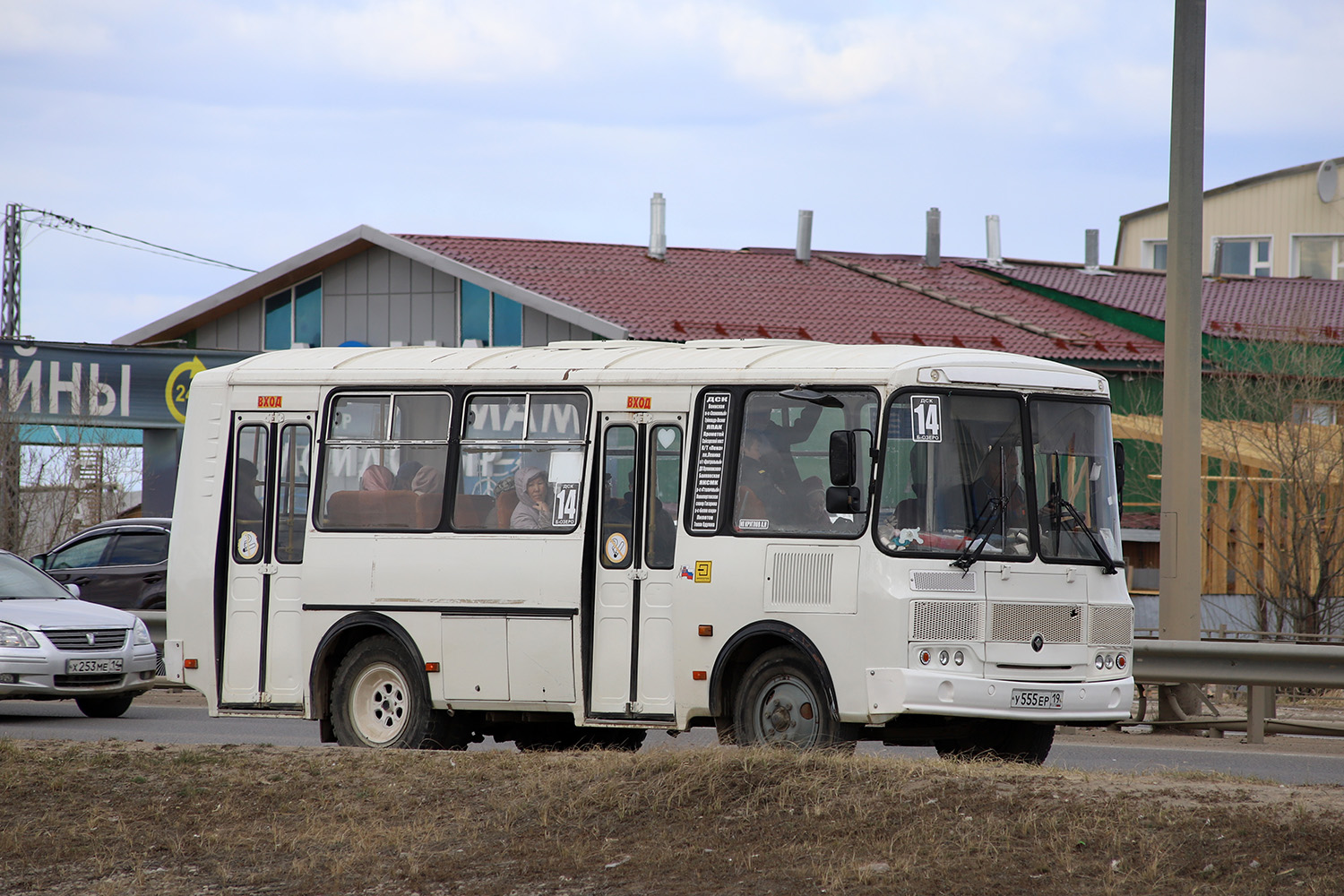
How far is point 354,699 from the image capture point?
12.7 m

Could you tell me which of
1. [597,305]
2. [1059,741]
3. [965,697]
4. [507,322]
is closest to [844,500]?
[965,697]

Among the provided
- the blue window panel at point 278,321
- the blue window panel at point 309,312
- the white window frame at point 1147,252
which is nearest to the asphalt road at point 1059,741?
the blue window panel at point 309,312

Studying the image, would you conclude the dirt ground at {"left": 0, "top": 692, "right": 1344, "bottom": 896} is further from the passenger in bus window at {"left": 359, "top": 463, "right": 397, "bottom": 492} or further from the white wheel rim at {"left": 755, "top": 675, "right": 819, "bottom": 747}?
the passenger in bus window at {"left": 359, "top": 463, "right": 397, "bottom": 492}

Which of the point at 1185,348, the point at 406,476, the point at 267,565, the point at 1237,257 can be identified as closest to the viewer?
the point at 406,476

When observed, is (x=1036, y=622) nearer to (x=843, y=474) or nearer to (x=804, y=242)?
(x=843, y=474)

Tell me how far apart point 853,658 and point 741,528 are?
1.15 m

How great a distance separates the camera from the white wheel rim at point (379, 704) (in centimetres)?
1256

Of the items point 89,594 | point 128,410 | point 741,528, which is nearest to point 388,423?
point 741,528

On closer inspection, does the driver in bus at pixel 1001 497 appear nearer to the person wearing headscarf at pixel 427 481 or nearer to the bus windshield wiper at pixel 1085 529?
the bus windshield wiper at pixel 1085 529

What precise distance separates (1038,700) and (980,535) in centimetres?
104

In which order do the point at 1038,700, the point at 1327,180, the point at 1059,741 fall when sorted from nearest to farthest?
the point at 1038,700 → the point at 1059,741 → the point at 1327,180

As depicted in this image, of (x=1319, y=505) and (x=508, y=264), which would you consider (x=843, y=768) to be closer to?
(x=1319, y=505)

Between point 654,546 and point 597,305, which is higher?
point 597,305

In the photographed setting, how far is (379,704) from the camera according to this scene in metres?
12.7
